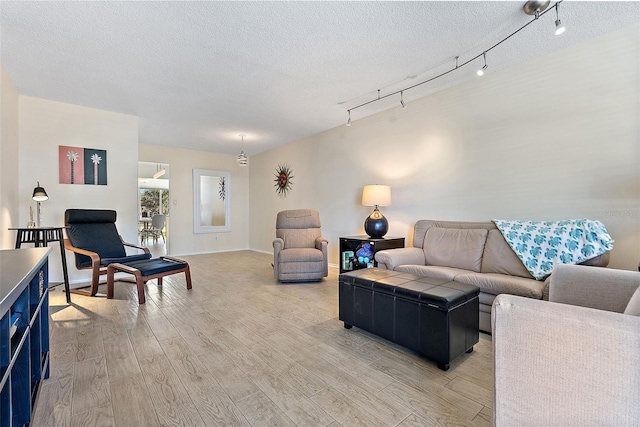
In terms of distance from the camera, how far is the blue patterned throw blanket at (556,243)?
2.21 meters

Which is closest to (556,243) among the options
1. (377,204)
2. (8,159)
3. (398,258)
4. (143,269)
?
(398,258)

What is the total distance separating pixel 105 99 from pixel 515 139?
4.88 metres

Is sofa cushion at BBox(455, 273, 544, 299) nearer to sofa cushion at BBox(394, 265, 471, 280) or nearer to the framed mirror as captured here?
sofa cushion at BBox(394, 265, 471, 280)

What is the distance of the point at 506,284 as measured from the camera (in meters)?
2.22

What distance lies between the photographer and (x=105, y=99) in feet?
12.2

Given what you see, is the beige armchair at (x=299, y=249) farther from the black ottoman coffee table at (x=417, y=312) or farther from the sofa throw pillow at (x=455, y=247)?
the black ottoman coffee table at (x=417, y=312)

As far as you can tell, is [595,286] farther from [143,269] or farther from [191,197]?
[191,197]

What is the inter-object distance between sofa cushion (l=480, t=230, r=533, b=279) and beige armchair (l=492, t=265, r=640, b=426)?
1673 mm

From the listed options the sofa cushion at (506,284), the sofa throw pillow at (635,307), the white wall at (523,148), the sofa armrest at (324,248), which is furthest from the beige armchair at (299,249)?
the sofa throw pillow at (635,307)

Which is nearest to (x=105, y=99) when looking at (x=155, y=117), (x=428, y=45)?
(x=155, y=117)

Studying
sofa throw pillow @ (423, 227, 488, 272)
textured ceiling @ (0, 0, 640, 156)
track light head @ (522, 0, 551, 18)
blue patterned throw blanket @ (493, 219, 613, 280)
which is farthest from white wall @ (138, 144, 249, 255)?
track light head @ (522, 0, 551, 18)

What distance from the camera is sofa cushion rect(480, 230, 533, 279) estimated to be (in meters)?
2.50

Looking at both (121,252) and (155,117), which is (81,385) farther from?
(155,117)

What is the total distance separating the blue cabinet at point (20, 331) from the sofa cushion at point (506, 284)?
270 centimetres
